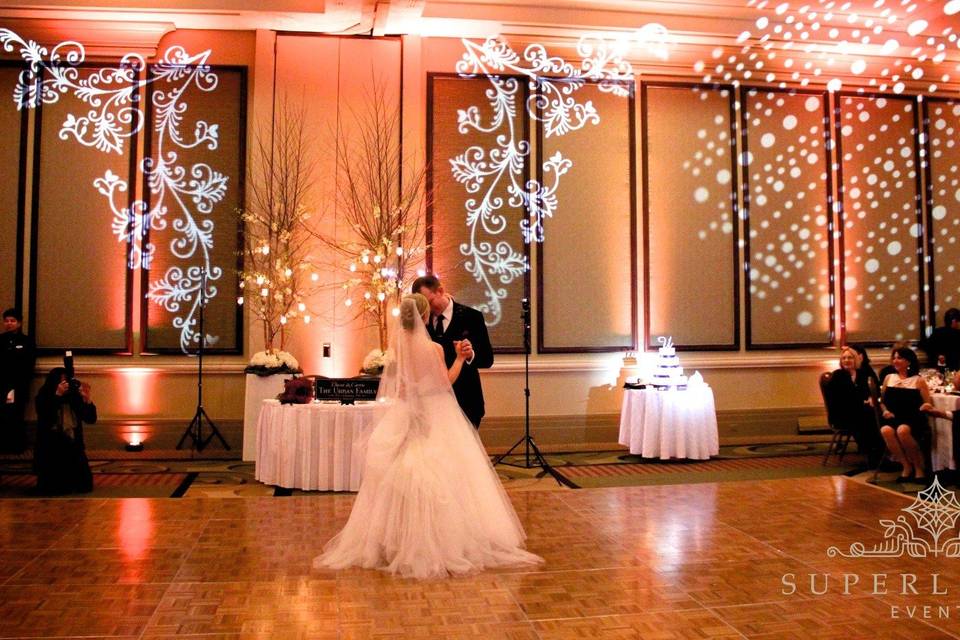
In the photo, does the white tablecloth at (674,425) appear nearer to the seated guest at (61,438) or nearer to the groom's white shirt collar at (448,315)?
the groom's white shirt collar at (448,315)

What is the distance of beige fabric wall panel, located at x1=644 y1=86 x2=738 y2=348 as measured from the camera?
30.6 ft

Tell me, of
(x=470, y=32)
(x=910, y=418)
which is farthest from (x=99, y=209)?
(x=910, y=418)

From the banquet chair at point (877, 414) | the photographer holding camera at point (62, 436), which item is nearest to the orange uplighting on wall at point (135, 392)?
the photographer holding camera at point (62, 436)

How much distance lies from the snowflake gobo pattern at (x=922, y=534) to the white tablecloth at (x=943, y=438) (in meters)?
0.47

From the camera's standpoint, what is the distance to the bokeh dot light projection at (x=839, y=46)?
29.8 feet

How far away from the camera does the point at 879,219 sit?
9.91m

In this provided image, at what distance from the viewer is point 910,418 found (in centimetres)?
663

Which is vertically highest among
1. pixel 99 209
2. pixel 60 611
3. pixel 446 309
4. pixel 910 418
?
pixel 99 209

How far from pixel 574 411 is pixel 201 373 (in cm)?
397

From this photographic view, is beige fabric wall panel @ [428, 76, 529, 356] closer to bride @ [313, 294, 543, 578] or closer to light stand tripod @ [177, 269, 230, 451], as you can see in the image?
light stand tripod @ [177, 269, 230, 451]

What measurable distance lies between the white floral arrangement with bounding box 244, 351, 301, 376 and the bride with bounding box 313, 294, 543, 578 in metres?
3.48

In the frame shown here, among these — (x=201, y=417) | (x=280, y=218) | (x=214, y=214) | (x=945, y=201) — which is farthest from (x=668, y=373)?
(x=214, y=214)

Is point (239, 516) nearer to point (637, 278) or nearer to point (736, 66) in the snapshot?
point (637, 278)

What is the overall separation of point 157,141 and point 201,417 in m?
2.94
